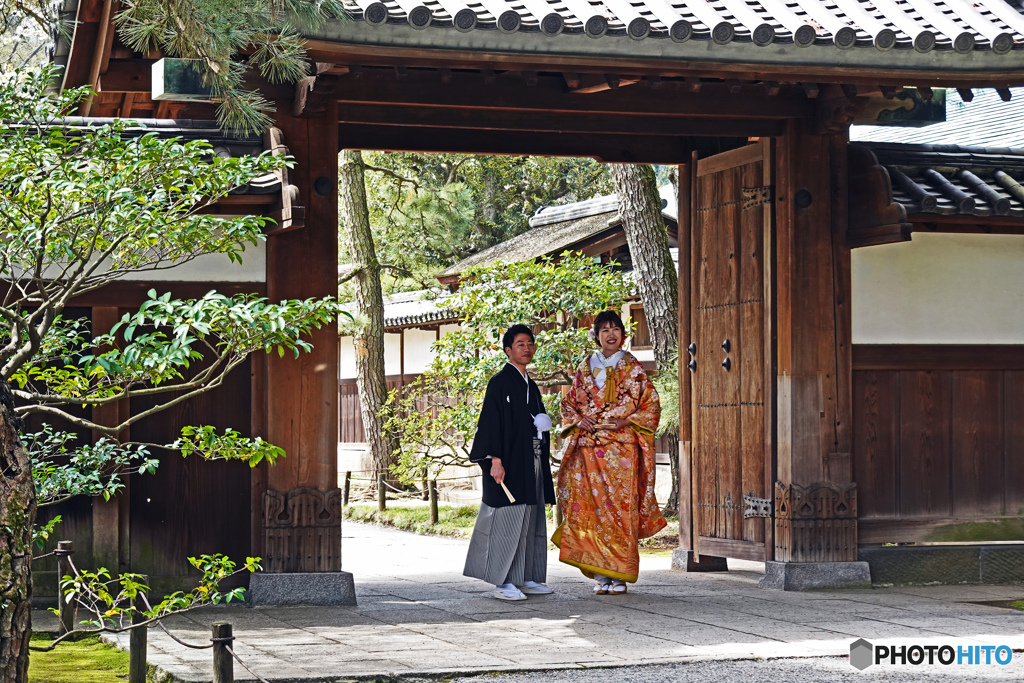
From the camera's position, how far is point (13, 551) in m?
4.11

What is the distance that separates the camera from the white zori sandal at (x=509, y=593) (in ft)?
26.6

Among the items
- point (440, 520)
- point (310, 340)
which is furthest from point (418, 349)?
point (310, 340)

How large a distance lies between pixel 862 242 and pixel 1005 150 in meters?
1.84

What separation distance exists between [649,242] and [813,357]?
14.7 ft

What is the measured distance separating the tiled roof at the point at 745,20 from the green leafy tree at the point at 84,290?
1683 mm

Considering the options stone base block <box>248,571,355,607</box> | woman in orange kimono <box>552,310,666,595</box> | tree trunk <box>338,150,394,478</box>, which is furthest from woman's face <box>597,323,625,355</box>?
tree trunk <box>338,150,394,478</box>

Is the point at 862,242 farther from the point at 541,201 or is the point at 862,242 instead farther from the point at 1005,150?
the point at 541,201

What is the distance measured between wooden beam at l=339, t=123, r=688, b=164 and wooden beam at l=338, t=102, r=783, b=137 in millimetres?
319

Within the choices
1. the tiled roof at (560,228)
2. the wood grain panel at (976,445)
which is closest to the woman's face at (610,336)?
the wood grain panel at (976,445)

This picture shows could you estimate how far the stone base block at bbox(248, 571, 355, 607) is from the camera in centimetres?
760

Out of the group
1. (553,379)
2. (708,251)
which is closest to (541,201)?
(553,379)

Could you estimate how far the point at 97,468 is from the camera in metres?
6.50

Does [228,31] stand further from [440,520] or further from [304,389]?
[440,520]

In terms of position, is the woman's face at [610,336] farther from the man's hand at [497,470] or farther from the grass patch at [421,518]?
the grass patch at [421,518]
